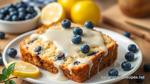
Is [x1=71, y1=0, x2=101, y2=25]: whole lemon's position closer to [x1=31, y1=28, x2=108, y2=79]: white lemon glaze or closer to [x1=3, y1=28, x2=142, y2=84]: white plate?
[x1=3, y1=28, x2=142, y2=84]: white plate

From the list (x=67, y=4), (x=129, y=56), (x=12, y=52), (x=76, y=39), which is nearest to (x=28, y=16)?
(x=67, y=4)

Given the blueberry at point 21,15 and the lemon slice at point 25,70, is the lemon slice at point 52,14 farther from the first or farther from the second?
the lemon slice at point 25,70

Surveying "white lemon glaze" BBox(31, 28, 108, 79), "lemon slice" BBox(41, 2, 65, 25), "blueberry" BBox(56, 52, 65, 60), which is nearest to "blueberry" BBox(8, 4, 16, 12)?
"lemon slice" BBox(41, 2, 65, 25)

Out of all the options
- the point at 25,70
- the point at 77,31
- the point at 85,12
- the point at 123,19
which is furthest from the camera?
the point at 123,19

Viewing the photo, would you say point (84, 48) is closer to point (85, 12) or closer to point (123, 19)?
point (85, 12)

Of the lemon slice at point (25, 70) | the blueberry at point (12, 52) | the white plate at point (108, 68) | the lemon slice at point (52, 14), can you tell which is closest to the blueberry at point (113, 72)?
the white plate at point (108, 68)
